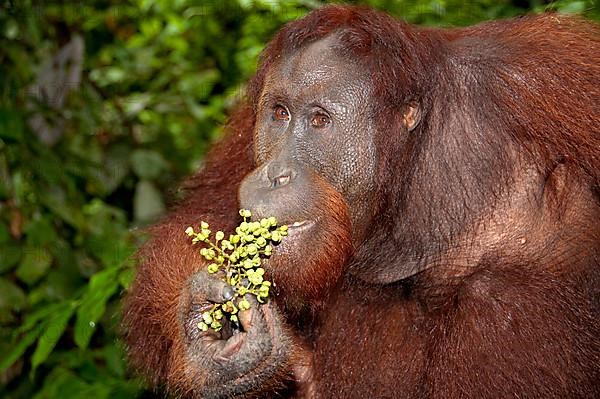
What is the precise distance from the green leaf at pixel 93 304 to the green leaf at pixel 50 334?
0.05 metres

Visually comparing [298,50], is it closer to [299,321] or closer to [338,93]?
[338,93]

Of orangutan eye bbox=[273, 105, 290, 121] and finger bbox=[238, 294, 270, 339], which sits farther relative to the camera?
orangutan eye bbox=[273, 105, 290, 121]

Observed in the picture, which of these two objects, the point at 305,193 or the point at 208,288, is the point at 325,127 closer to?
the point at 305,193

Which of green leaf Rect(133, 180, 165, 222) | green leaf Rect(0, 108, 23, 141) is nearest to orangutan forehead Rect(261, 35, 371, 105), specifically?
green leaf Rect(0, 108, 23, 141)

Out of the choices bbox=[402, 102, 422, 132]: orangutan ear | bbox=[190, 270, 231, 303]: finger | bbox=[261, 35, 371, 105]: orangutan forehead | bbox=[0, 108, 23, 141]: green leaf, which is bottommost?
bbox=[190, 270, 231, 303]: finger

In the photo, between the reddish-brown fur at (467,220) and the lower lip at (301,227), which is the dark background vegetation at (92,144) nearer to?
the reddish-brown fur at (467,220)

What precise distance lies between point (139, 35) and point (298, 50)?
5.35m

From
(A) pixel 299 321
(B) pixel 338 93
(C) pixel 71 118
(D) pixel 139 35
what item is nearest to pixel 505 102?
(B) pixel 338 93

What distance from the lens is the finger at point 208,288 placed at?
3.12 meters

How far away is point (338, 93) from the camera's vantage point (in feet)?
10.6

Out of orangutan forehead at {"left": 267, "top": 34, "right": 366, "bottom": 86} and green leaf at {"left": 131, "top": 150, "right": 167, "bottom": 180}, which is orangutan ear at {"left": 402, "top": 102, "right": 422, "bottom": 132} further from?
green leaf at {"left": 131, "top": 150, "right": 167, "bottom": 180}

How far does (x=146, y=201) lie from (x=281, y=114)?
2.45m

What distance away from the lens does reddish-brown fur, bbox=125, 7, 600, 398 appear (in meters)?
2.88

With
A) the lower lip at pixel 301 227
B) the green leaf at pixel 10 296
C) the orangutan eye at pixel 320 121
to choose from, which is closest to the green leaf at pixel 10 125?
the green leaf at pixel 10 296
